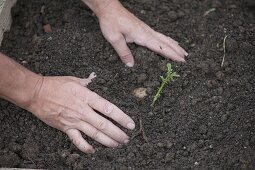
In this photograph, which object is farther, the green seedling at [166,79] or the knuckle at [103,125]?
the green seedling at [166,79]

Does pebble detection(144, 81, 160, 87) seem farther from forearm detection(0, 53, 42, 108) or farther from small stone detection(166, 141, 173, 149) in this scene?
forearm detection(0, 53, 42, 108)

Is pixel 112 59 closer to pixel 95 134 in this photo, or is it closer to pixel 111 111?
pixel 111 111

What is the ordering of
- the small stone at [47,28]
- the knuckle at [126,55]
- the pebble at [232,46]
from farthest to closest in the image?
1. the small stone at [47,28]
2. the pebble at [232,46]
3. the knuckle at [126,55]

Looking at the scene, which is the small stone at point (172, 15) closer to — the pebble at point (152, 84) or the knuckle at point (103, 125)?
the pebble at point (152, 84)

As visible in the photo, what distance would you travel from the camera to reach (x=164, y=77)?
2.90 metres

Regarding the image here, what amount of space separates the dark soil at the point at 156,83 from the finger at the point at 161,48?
0.13 feet

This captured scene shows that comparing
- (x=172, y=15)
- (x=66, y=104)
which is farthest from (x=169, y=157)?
(x=172, y=15)

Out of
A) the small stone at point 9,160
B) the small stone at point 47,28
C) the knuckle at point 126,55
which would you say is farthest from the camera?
the small stone at point 47,28

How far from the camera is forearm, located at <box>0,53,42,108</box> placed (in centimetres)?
256

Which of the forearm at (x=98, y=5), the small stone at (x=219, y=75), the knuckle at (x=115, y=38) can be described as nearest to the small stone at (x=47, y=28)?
the forearm at (x=98, y=5)

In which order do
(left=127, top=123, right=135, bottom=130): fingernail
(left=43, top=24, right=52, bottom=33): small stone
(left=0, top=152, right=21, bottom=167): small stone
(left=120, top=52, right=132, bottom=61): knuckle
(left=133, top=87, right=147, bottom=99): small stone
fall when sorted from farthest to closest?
(left=43, top=24, right=52, bottom=33): small stone, (left=120, top=52, right=132, bottom=61): knuckle, (left=133, top=87, right=147, bottom=99): small stone, (left=127, top=123, right=135, bottom=130): fingernail, (left=0, top=152, right=21, bottom=167): small stone

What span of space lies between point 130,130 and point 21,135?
644 mm

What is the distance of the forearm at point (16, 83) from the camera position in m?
2.56

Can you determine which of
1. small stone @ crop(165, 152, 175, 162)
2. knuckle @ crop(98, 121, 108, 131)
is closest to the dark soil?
small stone @ crop(165, 152, 175, 162)
